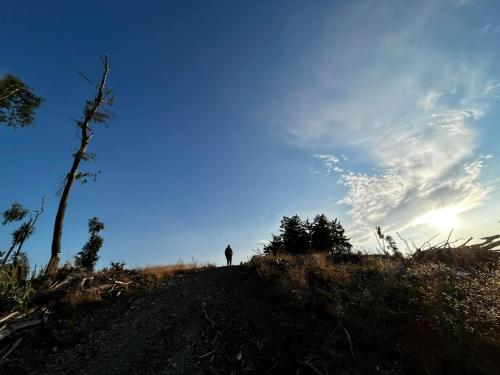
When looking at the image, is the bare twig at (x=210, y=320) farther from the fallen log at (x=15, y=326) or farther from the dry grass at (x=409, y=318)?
the fallen log at (x=15, y=326)

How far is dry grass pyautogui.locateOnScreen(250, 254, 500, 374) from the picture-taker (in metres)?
5.09

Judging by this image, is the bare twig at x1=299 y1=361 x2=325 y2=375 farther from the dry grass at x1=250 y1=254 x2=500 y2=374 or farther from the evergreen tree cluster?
the evergreen tree cluster

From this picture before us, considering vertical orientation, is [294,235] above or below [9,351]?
above

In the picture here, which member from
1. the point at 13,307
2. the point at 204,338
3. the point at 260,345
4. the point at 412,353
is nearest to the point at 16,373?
the point at 13,307

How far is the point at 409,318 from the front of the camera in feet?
20.5

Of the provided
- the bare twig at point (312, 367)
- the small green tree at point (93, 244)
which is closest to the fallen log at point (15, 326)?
the bare twig at point (312, 367)

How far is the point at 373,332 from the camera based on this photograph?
19.5 feet

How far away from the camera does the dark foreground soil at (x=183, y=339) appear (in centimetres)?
644

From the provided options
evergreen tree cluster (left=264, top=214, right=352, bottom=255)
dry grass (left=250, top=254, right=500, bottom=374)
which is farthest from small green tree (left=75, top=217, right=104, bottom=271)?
dry grass (left=250, top=254, right=500, bottom=374)

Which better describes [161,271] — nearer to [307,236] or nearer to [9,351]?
[9,351]

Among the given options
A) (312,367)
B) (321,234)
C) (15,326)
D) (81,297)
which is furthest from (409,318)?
(321,234)

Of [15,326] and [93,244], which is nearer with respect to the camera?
[15,326]

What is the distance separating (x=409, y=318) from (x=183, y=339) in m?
5.16

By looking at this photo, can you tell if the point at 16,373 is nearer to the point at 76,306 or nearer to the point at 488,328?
the point at 76,306
